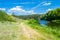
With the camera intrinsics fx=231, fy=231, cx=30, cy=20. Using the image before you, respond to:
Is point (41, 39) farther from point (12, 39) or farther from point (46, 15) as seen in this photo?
point (46, 15)

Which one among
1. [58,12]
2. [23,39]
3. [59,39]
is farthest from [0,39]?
[58,12]

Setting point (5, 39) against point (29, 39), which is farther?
point (29, 39)

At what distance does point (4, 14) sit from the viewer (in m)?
66.7

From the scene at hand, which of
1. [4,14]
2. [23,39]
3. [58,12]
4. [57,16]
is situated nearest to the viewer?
[23,39]

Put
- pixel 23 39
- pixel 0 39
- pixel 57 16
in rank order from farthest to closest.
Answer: pixel 57 16, pixel 23 39, pixel 0 39

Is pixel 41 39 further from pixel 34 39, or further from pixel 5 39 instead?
pixel 5 39

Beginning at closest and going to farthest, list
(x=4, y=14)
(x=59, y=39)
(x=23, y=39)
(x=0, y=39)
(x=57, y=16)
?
1. (x=0, y=39)
2. (x=23, y=39)
3. (x=59, y=39)
4. (x=4, y=14)
5. (x=57, y=16)

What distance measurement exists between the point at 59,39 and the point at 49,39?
239 cm

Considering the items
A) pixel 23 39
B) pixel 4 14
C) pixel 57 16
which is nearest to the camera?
pixel 23 39

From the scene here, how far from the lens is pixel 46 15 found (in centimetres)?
13600

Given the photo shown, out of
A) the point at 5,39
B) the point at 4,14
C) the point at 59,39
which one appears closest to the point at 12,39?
the point at 5,39

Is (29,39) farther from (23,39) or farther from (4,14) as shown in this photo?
(4,14)

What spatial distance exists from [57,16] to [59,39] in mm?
100888

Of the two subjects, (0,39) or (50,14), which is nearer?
(0,39)
